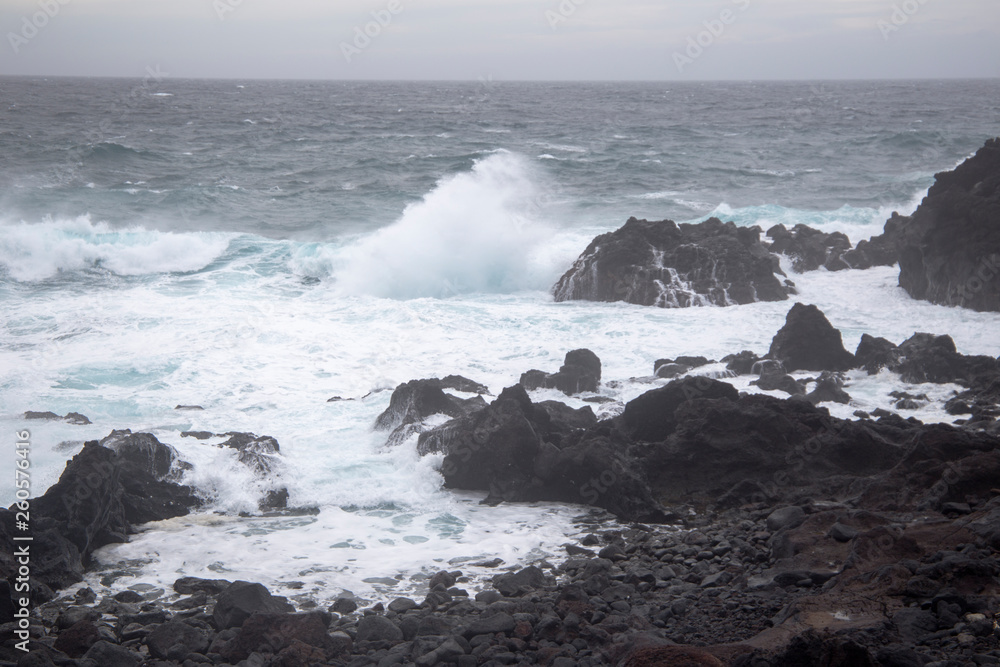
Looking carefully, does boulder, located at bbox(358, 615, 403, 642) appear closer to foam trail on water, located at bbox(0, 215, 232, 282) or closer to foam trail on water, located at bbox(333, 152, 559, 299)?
foam trail on water, located at bbox(333, 152, 559, 299)

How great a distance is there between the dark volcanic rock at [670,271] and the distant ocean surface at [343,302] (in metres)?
0.52

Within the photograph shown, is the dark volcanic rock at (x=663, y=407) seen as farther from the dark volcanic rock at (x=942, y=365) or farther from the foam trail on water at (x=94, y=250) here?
the foam trail on water at (x=94, y=250)

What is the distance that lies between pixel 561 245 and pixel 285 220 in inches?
375

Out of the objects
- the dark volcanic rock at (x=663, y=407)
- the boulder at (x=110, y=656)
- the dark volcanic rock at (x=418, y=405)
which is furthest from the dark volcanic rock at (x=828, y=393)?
the boulder at (x=110, y=656)

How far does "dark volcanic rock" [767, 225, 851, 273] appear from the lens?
62.6 feet

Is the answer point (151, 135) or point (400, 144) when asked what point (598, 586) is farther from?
point (151, 135)

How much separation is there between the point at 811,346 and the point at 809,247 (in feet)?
26.2

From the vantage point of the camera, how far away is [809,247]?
64.1ft

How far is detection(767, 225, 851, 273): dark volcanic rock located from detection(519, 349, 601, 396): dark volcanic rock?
359 inches

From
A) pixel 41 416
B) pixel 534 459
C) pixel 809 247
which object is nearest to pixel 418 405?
pixel 534 459

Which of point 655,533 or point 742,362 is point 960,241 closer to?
point 742,362

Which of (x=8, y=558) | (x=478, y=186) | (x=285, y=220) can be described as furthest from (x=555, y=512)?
(x=285, y=220)

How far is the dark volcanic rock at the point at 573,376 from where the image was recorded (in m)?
11.7

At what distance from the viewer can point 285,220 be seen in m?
25.9
